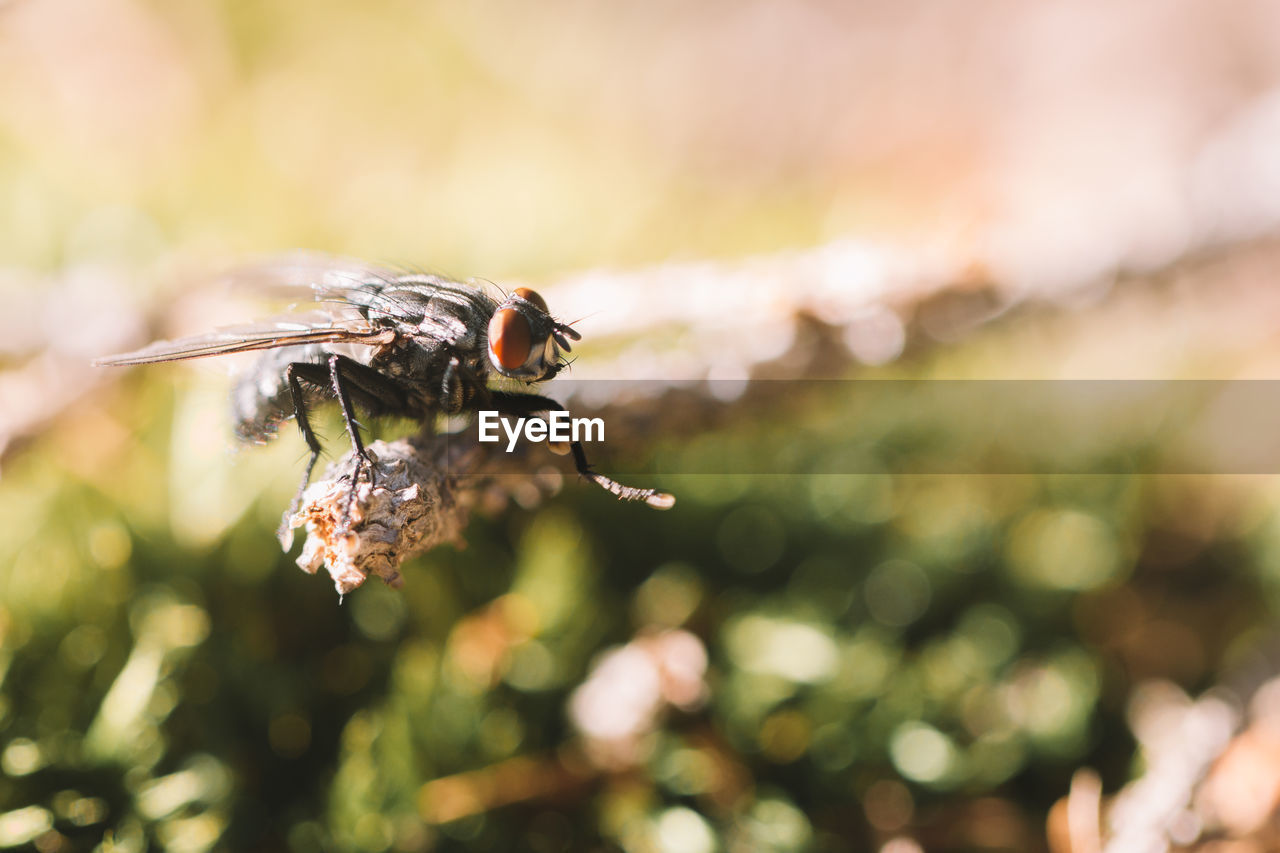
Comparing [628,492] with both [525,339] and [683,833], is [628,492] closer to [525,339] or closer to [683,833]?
[525,339]

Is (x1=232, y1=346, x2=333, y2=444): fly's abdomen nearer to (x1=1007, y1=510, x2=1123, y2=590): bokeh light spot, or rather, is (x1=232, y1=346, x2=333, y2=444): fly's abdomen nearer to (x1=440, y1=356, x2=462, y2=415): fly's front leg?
(x1=440, y1=356, x2=462, y2=415): fly's front leg

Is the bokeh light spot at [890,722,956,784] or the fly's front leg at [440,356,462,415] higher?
the fly's front leg at [440,356,462,415]

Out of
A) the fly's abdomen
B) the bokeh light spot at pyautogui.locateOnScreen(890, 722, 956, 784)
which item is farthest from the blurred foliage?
the fly's abdomen

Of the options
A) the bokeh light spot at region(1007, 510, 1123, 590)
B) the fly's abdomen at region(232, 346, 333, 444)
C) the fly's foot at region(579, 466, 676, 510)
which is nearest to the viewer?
the fly's foot at region(579, 466, 676, 510)

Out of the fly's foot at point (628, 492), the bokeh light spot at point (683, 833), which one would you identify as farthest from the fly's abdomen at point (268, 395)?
the bokeh light spot at point (683, 833)

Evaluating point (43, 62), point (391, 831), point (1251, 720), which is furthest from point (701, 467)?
point (43, 62)

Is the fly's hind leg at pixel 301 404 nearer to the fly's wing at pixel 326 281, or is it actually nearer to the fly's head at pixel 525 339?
the fly's wing at pixel 326 281

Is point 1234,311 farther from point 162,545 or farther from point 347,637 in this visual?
point 162,545
